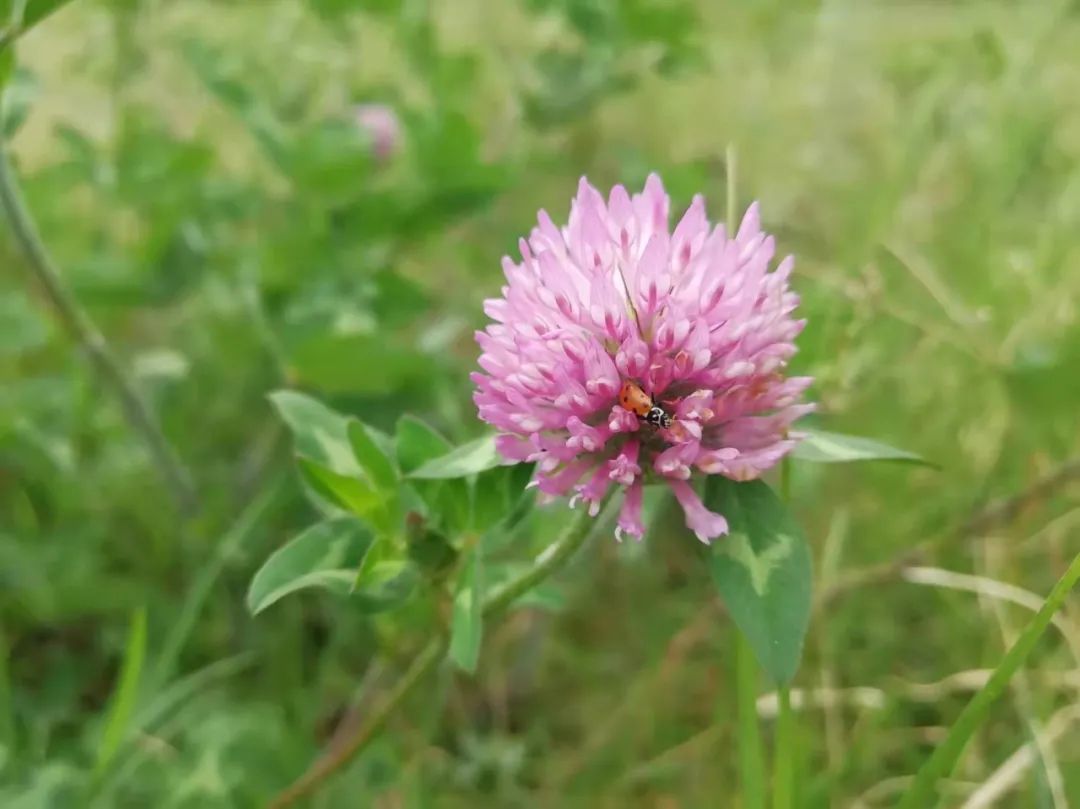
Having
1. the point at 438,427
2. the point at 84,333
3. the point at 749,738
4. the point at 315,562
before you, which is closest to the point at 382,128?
the point at 438,427

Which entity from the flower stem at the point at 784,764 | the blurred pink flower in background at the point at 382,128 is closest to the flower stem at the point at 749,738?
the flower stem at the point at 784,764

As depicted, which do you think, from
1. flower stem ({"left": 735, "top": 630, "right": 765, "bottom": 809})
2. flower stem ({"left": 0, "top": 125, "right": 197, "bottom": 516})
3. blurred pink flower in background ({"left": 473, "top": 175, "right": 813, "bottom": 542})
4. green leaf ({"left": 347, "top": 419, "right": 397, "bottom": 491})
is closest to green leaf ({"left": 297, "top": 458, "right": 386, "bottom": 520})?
green leaf ({"left": 347, "top": 419, "right": 397, "bottom": 491})

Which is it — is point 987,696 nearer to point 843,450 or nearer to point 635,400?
point 843,450

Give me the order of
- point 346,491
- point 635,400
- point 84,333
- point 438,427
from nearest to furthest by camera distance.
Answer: point 635,400
point 346,491
point 84,333
point 438,427

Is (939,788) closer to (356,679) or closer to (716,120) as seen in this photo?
(356,679)

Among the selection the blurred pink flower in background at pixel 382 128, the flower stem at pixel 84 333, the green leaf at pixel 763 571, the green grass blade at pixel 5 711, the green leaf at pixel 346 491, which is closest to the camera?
the green leaf at pixel 763 571

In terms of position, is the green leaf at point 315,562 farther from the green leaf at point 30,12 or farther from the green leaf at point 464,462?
the green leaf at point 30,12

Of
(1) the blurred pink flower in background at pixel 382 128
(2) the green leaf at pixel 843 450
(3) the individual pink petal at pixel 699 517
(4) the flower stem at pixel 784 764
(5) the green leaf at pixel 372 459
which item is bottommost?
(4) the flower stem at pixel 784 764
